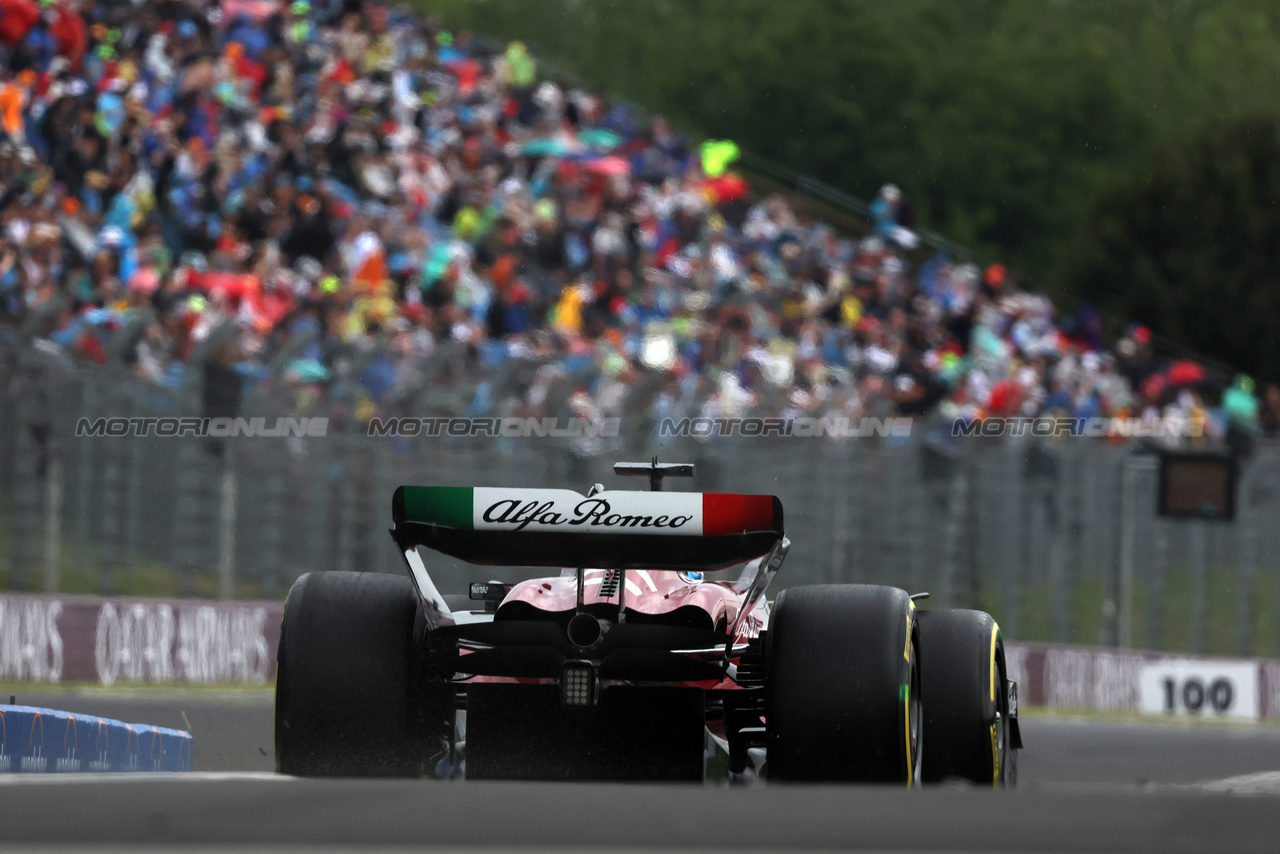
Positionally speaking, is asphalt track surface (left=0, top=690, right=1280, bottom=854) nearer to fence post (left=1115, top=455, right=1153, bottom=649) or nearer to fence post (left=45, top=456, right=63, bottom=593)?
fence post (left=45, top=456, right=63, bottom=593)

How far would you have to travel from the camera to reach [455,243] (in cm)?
1557

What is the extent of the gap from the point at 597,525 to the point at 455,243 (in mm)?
11071

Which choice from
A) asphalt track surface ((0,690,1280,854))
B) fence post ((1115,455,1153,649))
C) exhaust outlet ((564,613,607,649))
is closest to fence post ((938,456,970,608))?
fence post ((1115,455,1153,649))

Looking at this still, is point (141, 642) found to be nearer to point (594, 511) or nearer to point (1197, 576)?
point (1197, 576)

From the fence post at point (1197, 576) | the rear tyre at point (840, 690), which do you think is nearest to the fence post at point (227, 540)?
the fence post at point (1197, 576)

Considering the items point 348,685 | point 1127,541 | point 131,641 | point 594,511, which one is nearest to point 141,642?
point 131,641

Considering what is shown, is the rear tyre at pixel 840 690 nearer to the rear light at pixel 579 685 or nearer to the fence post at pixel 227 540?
the rear light at pixel 579 685

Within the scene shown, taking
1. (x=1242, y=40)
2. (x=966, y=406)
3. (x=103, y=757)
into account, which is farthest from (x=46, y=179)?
(x=1242, y=40)

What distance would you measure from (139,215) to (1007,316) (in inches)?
277

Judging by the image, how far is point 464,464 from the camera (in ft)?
39.0

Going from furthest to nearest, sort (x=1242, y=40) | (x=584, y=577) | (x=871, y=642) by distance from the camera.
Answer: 1. (x=1242, y=40)
2. (x=584, y=577)
3. (x=871, y=642)

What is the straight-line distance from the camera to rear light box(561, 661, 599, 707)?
188 inches

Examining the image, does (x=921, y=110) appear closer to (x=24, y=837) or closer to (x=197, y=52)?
(x=197, y=52)

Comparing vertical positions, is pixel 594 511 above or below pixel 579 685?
above
